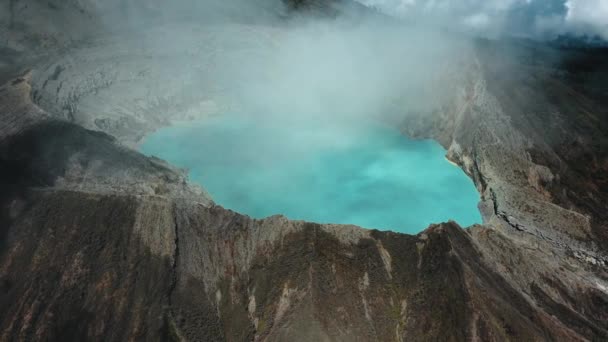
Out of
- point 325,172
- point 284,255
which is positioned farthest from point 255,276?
point 325,172

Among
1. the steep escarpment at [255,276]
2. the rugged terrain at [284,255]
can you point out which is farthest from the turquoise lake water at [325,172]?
the steep escarpment at [255,276]

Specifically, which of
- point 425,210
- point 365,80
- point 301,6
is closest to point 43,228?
point 425,210

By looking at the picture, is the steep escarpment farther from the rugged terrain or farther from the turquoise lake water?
the turquoise lake water

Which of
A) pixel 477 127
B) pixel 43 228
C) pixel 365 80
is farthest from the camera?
pixel 365 80

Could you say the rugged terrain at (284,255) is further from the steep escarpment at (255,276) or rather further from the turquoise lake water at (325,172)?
the turquoise lake water at (325,172)

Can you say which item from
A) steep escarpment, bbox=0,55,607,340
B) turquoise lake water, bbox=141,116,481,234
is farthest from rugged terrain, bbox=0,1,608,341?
turquoise lake water, bbox=141,116,481,234

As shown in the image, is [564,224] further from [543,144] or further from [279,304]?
[279,304]
